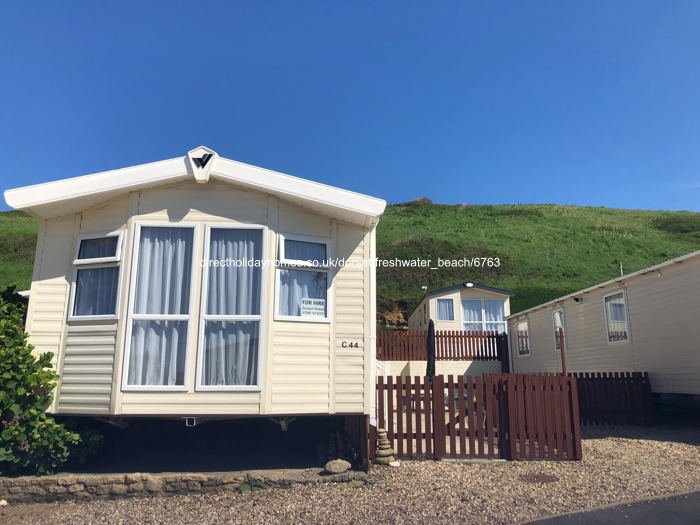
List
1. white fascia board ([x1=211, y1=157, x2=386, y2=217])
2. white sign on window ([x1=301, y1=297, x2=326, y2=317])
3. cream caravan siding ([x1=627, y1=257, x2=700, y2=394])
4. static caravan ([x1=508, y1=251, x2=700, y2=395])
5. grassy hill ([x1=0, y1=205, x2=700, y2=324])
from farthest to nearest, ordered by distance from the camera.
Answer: grassy hill ([x1=0, y1=205, x2=700, y2=324]), static caravan ([x1=508, y1=251, x2=700, y2=395]), cream caravan siding ([x1=627, y1=257, x2=700, y2=394]), white sign on window ([x1=301, y1=297, x2=326, y2=317]), white fascia board ([x1=211, y1=157, x2=386, y2=217])

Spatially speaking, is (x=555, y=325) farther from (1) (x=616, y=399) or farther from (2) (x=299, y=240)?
(2) (x=299, y=240)

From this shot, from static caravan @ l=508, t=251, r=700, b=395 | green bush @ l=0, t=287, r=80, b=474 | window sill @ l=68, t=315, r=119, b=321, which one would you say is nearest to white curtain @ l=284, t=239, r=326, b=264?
window sill @ l=68, t=315, r=119, b=321

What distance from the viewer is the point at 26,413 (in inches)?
248

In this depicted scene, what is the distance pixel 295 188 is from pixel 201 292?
184 cm

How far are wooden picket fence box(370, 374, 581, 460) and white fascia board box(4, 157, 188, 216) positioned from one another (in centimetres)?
437

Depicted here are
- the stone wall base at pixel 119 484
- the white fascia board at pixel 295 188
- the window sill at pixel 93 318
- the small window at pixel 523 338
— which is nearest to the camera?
the stone wall base at pixel 119 484

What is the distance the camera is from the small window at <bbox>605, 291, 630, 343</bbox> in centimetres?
1310

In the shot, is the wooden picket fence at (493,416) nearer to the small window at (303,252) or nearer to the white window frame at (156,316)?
the small window at (303,252)

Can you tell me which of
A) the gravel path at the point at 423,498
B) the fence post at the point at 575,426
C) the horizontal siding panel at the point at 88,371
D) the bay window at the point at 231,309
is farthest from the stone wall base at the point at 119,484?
the fence post at the point at 575,426

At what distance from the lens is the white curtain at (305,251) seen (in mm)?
7152

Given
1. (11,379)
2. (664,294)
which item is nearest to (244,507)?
(11,379)

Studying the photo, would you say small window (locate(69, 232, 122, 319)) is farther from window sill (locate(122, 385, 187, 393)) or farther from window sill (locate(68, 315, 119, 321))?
window sill (locate(122, 385, 187, 393))

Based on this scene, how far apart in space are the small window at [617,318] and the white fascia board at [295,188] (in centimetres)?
915

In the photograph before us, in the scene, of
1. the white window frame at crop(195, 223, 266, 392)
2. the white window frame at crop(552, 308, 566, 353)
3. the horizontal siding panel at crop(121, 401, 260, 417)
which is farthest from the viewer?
the white window frame at crop(552, 308, 566, 353)
